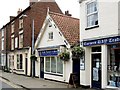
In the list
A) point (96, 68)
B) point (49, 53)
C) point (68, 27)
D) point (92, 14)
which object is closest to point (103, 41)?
point (96, 68)

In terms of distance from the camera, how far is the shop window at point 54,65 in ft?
70.3

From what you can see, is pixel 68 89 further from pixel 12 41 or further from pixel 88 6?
pixel 12 41

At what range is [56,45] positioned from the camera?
21.8 meters

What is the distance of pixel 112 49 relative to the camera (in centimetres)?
1493

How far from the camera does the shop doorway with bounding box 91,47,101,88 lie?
52.5ft

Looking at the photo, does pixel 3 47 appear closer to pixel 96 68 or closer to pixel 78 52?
pixel 78 52

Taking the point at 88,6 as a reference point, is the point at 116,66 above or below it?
below

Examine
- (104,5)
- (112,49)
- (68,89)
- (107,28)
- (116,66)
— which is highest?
(104,5)

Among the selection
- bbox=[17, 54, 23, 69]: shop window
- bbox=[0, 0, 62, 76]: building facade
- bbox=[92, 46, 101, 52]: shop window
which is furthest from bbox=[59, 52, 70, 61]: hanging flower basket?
→ bbox=[17, 54, 23, 69]: shop window

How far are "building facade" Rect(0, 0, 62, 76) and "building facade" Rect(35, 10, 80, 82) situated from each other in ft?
8.89

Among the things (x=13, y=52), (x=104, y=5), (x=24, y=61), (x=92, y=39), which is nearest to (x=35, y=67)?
(x=24, y=61)

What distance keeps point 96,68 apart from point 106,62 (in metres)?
1.38

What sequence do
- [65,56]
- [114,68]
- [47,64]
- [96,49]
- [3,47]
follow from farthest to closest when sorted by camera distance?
1. [3,47]
2. [47,64]
3. [65,56]
4. [96,49]
5. [114,68]

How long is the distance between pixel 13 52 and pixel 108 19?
75.6 feet
